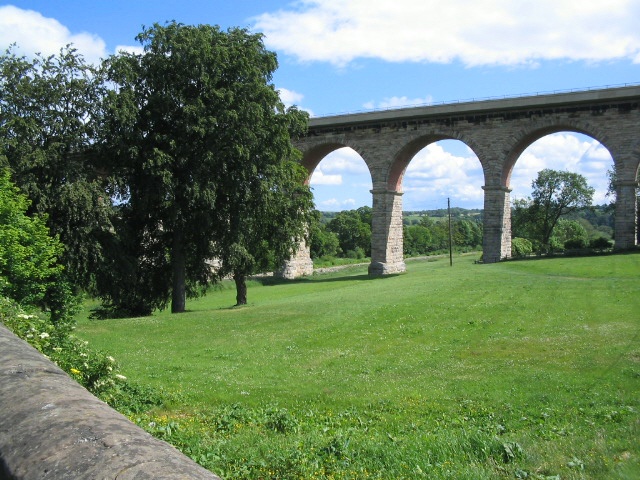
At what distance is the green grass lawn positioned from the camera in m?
5.21

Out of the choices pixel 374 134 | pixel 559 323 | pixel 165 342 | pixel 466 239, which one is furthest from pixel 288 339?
pixel 466 239

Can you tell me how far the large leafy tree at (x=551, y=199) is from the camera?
6556cm

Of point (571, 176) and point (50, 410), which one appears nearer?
point (50, 410)

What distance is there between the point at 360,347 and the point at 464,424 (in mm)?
7272

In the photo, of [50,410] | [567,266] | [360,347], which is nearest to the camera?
[50,410]

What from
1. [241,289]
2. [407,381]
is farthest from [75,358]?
[241,289]

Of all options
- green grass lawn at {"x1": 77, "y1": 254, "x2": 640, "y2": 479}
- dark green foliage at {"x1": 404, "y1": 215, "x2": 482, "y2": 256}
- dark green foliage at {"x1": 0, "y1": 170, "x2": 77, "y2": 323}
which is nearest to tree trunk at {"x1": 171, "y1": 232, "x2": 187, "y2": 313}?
green grass lawn at {"x1": 77, "y1": 254, "x2": 640, "y2": 479}

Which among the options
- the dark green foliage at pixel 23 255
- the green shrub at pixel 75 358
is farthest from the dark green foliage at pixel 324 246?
the green shrub at pixel 75 358

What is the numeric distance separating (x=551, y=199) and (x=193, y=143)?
5318 centimetres

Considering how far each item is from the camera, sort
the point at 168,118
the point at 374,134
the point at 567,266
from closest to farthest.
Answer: the point at 168,118 < the point at 567,266 < the point at 374,134

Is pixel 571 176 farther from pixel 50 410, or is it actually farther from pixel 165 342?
pixel 50 410

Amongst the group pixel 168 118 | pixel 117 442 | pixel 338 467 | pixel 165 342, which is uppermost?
pixel 168 118

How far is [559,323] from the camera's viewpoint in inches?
640

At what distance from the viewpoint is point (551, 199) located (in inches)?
2630
